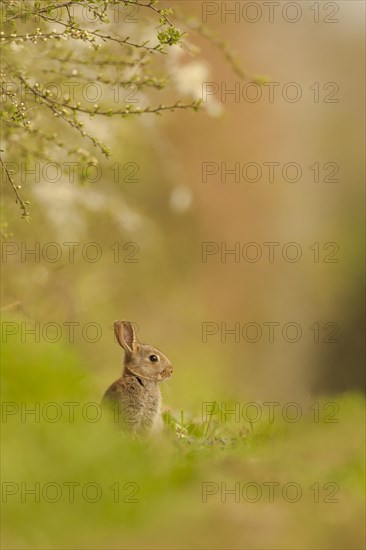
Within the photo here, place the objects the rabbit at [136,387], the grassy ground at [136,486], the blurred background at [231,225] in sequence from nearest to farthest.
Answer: the grassy ground at [136,486] < the rabbit at [136,387] < the blurred background at [231,225]

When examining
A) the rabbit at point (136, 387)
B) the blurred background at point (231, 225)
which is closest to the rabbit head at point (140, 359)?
the rabbit at point (136, 387)

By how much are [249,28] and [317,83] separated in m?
1.29

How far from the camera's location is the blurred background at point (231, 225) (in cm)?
582

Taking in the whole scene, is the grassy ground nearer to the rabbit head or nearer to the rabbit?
the rabbit

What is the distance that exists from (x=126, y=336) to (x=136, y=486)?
4.98ft

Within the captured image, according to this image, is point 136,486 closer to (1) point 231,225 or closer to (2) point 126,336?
(2) point 126,336

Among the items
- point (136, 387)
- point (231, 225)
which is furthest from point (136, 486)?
point (231, 225)

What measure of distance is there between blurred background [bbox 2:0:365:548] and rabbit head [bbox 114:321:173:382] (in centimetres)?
176

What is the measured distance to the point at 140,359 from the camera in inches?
116

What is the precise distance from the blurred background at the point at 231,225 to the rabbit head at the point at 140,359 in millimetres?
1756

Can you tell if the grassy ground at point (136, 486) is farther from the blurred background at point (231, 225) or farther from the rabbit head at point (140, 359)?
the blurred background at point (231, 225)

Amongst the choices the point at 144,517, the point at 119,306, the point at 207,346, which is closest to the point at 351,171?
the point at 207,346

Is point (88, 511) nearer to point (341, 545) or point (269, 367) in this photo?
point (341, 545)

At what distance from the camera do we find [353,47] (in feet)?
38.4
